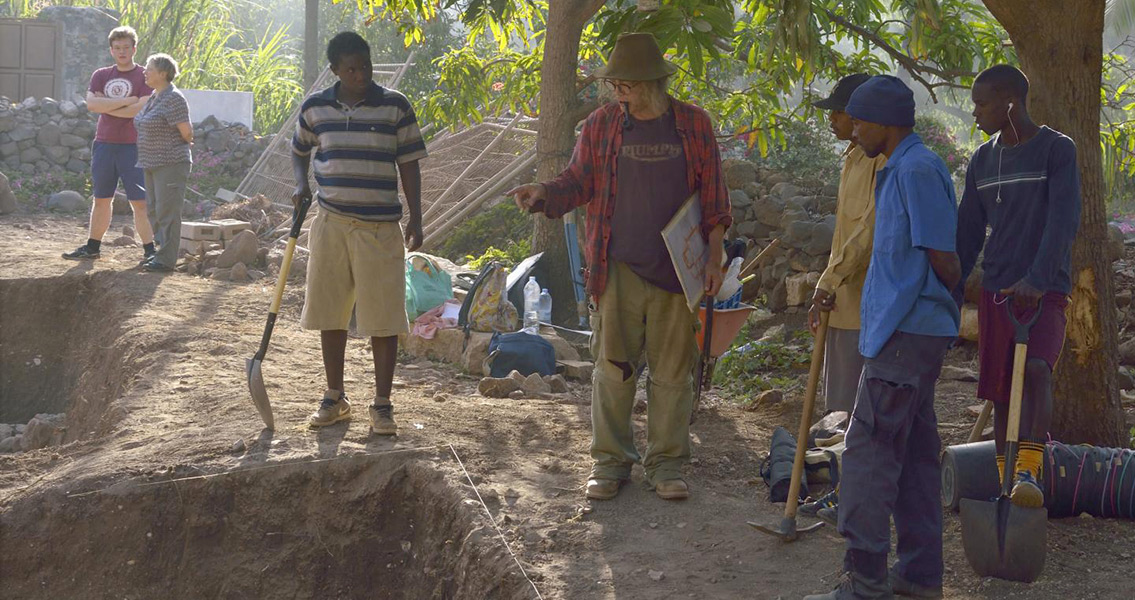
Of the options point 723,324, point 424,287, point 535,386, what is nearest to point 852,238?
point 723,324

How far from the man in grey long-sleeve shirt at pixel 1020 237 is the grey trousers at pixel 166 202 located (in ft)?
23.5

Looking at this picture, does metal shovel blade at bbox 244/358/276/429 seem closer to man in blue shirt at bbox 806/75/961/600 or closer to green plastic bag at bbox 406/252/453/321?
green plastic bag at bbox 406/252/453/321

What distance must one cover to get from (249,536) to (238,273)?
5974 mm

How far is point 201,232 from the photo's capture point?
11.4 meters

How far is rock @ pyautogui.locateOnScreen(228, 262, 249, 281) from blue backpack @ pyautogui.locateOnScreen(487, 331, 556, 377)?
4104 millimetres

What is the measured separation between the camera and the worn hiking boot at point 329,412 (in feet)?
17.5

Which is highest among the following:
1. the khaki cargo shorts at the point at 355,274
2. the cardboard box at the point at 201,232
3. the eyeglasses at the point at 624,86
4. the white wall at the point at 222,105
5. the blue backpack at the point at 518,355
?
the white wall at the point at 222,105

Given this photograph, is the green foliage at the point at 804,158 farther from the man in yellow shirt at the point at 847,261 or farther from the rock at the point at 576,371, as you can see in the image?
the man in yellow shirt at the point at 847,261

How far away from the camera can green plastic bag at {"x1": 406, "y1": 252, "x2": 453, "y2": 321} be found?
7952 millimetres

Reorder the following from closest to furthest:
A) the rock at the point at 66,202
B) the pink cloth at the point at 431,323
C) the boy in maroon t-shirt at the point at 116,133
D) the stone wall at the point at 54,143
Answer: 1. the pink cloth at the point at 431,323
2. the boy in maroon t-shirt at the point at 116,133
3. the rock at the point at 66,202
4. the stone wall at the point at 54,143

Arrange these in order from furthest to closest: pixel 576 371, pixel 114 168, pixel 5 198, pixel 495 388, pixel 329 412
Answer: pixel 5 198, pixel 114 168, pixel 576 371, pixel 495 388, pixel 329 412

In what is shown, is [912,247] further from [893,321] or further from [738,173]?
[738,173]

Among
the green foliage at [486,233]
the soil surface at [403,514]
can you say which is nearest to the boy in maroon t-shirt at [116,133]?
the green foliage at [486,233]

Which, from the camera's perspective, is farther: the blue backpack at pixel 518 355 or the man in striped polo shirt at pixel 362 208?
the blue backpack at pixel 518 355
